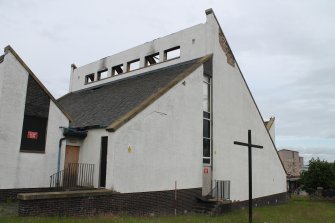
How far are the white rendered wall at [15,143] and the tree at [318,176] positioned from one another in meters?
29.6

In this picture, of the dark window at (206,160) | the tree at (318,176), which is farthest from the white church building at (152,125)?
the tree at (318,176)

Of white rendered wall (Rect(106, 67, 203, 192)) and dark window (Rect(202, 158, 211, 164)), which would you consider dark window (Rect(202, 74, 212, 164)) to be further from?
white rendered wall (Rect(106, 67, 203, 192))

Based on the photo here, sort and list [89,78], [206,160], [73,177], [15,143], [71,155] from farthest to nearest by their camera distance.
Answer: [89,78], [206,160], [71,155], [73,177], [15,143]

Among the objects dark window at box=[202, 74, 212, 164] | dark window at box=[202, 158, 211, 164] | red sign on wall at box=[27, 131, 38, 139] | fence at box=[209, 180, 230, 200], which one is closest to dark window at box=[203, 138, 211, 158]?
dark window at box=[202, 74, 212, 164]

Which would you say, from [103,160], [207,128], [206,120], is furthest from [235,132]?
[103,160]

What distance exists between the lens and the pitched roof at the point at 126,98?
16.1m

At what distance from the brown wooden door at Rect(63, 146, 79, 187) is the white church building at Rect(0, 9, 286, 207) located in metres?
0.06

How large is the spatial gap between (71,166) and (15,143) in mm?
3044

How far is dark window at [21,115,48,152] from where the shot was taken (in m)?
15.4

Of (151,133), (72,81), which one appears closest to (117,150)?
(151,133)

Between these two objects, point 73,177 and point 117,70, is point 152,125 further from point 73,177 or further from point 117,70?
point 117,70

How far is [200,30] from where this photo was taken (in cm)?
2245

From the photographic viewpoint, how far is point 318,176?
36.2 meters

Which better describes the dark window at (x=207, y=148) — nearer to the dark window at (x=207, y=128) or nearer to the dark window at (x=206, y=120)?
the dark window at (x=206, y=120)
